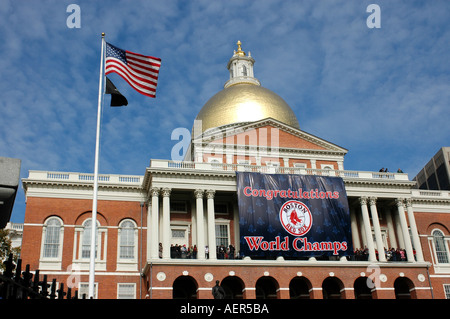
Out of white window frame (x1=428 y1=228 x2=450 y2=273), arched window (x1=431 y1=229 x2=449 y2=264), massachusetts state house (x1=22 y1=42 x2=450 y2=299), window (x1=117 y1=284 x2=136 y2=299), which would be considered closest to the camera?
massachusetts state house (x1=22 y1=42 x2=450 y2=299)

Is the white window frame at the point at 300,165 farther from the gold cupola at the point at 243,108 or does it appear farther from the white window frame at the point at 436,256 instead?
the white window frame at the point at 436,256

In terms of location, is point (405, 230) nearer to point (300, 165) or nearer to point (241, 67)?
point (300, 165)

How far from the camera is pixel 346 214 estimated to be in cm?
4178

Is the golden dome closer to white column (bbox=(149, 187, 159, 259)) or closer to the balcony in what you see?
the balcony

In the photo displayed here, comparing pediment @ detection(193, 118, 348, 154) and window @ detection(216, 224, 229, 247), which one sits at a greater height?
pediment @ detection(193, 118, 348, 154)

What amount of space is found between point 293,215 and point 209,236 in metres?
7.14

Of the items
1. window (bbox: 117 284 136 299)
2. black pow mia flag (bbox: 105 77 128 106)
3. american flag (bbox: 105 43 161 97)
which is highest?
american flag (bbox: 105 43 161 97)

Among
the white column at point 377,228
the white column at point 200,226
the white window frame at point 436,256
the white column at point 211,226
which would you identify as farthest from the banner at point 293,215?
the white window frame at point 436,256

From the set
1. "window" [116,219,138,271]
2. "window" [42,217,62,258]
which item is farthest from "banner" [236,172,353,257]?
"window" [42,217,62,258]

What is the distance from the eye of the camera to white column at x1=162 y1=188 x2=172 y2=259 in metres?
37.0

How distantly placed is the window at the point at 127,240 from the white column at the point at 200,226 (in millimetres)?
6002

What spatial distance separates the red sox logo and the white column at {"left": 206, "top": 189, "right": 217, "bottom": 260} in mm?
5548
